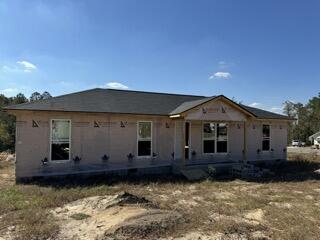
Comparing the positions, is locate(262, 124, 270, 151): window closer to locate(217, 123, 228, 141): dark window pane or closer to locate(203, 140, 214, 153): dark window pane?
locate(217, 123, 228, 141): dark window pane

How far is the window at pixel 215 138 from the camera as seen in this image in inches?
731

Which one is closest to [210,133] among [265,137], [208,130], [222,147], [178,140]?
[208,130]

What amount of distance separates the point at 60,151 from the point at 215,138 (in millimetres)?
8789

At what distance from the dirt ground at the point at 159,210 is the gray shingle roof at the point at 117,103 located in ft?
10.8

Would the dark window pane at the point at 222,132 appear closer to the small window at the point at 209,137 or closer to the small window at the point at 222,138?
the small window at the point at 222,138

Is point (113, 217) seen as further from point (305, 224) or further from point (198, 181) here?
point (198, 181)

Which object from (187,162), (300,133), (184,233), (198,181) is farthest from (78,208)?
(300,133)


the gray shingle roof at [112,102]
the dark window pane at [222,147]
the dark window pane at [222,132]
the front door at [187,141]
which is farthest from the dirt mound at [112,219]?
the dark window pane at [222,132]

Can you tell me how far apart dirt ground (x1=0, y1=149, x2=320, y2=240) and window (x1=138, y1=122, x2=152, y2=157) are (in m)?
2.49

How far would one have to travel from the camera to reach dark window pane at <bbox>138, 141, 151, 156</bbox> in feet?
54.1

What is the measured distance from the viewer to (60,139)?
14.6m

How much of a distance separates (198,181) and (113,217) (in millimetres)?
7608

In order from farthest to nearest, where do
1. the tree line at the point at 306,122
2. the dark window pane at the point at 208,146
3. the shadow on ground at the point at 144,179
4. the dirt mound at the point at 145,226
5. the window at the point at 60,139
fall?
1. the tree line at the point at 306,122
2. the dark window pane at the point at 208,146
3. the window at the point at 60,139
4. the shadow on ground at the point at 144,179
5. the dirt mound at the point at 145,226

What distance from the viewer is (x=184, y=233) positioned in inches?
284
